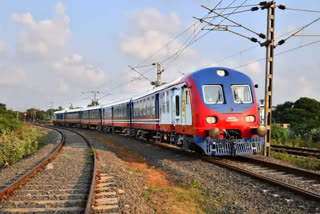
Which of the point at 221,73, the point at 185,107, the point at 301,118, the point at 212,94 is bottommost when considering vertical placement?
the point at 301,118

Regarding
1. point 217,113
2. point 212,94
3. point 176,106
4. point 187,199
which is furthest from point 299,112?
point 187,199

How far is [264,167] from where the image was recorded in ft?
29.4

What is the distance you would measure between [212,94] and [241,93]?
1103 mm

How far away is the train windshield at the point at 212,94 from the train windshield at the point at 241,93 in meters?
0.51

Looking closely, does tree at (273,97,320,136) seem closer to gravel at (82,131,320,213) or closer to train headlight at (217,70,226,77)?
train headlight at (217,70,226,77)

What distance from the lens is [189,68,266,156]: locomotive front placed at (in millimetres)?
9820

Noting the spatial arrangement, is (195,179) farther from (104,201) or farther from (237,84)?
(237,84)

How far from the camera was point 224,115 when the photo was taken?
9.98 m

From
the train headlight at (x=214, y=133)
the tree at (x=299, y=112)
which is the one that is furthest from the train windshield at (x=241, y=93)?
the tree at (x=299, y=112)

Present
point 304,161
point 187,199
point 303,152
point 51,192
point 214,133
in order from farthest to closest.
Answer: point 303,152 < point 304,161 < point 214,133 < point 51,192 < point 187,199

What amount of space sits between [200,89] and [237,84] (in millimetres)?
1453

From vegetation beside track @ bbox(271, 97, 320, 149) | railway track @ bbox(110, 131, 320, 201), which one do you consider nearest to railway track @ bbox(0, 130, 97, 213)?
railway track @ bbox(110, 131, 320, 201)

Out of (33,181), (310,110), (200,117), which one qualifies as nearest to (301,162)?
(200,117)

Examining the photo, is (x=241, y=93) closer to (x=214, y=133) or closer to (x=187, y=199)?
(x=214, y=133)
